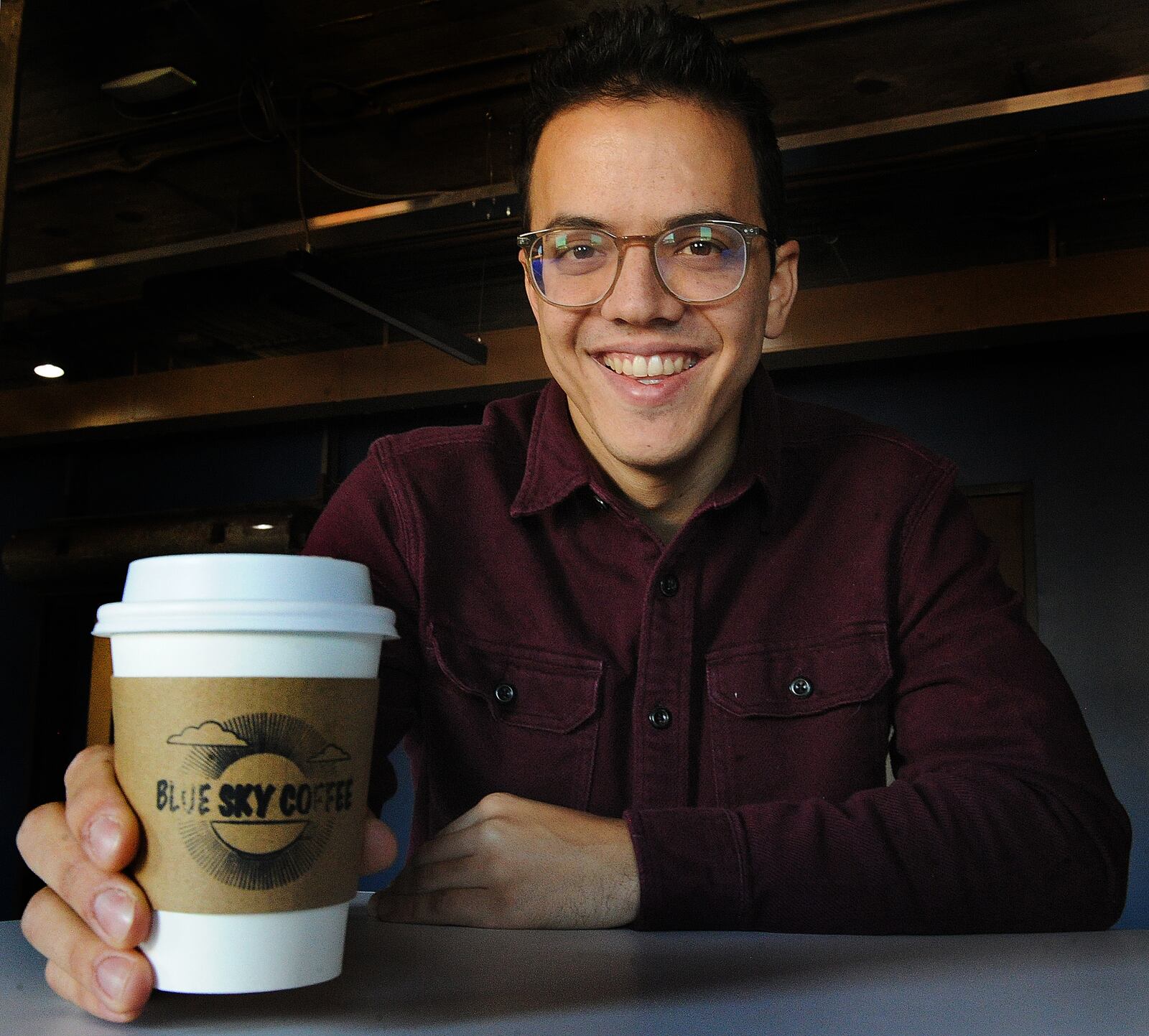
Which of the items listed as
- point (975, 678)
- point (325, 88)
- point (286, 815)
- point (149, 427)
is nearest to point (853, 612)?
point (975, 678)

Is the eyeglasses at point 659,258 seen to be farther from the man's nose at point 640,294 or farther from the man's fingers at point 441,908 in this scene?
the man's fingers at point 441,908

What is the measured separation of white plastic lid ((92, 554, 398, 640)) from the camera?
0.57 meters

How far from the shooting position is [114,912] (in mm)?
583

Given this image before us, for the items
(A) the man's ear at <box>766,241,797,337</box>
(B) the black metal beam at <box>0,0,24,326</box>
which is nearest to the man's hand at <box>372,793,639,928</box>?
(A) the man's ear at <box>766,241,797,337</box>

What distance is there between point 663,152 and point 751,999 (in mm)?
887

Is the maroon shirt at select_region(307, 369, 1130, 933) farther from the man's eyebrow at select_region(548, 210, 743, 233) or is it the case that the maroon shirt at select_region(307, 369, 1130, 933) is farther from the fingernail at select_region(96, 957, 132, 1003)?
the fingernail at select_region(96, 957, 132, 1003)

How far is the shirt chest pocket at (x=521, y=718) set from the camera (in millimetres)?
1312

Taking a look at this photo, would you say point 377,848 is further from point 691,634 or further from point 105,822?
point 691,634

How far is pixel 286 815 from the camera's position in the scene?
0.58 m

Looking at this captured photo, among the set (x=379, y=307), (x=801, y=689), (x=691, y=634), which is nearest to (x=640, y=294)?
(x=691, y=634)

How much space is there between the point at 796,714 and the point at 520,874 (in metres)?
0.52

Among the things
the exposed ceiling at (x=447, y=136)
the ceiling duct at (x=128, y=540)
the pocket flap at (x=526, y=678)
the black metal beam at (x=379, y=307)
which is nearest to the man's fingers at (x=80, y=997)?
the pocket flap at (x=526, y=678)

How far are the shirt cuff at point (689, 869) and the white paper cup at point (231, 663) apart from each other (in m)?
0.40

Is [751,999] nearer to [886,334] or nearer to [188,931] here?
[188,931]
